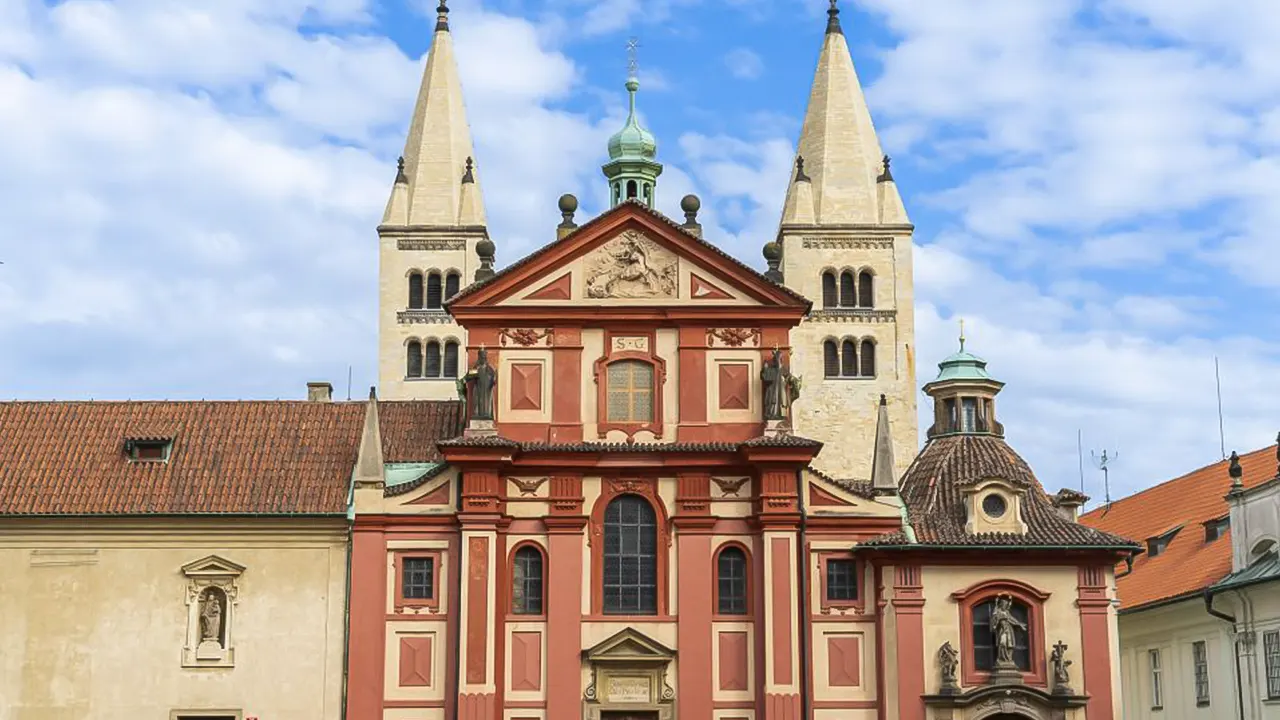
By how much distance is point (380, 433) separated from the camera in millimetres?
41688

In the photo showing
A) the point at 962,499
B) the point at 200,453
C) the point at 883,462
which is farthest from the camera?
the point at 200,453

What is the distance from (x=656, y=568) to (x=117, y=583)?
12080mm

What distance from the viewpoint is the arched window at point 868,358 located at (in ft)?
261

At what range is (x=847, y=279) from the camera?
3194 inches

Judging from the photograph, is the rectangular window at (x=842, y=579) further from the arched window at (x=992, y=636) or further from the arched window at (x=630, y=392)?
the arched window at (x=630, y=392)

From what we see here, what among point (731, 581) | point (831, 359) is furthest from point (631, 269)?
point (831, 359)

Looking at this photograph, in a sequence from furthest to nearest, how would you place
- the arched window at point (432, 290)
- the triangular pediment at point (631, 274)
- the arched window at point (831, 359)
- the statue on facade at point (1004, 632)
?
1. the arched window at point (432, 290)
2. the arched window at point (831, 359)
3. the triangular pediment at point (631, 274)
4. the statue on facade at point (1004, 632)

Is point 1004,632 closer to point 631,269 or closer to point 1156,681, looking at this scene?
point 1156,681

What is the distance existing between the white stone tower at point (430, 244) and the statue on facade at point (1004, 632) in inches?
1695

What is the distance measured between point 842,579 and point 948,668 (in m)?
3.09

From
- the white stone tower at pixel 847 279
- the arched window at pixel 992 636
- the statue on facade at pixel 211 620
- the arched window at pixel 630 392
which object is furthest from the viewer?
the white stone tower at pixel 847 279

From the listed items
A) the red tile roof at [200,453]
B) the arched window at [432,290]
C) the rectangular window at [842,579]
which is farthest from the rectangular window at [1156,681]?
the arched window at [432,290]

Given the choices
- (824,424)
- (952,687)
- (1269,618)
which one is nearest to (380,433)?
(952,687)

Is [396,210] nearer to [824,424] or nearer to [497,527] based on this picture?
[824,424]
